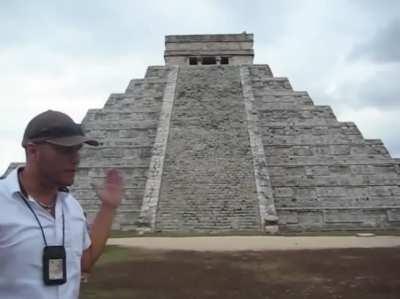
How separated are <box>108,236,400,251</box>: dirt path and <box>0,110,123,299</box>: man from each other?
9246 mm

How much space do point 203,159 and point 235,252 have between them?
7.81 metres

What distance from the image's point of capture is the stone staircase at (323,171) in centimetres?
1716

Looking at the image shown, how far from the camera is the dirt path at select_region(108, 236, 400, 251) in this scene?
11.9 m

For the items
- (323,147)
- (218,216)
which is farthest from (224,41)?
(218,216)

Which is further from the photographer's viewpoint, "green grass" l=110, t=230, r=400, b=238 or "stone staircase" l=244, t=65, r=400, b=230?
"stone staircase" l=244, t=65, r=400, b=230

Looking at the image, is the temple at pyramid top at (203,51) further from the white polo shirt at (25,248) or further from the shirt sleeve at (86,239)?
the white polo shirt at (25,248)

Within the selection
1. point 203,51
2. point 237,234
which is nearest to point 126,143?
point 237,234

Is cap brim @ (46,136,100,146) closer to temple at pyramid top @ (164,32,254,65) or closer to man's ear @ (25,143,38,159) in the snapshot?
man's ear @ (25,143,38,159)

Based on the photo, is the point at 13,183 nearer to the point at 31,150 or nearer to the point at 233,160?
the point at 31,150

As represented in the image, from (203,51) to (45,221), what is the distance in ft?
83.9

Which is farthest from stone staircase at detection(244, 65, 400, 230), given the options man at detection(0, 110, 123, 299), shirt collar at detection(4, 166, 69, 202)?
shirt collar at detection(4, 166, 69, 202)

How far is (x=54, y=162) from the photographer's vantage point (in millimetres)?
2463

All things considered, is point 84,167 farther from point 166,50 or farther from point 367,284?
point 367,284

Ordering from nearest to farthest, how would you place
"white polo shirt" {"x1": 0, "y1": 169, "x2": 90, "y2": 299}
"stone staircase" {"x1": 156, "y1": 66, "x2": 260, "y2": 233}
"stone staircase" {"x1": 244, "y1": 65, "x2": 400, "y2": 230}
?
"white polo shirt" {"x1": 0, "y1": 169, "x2": 90, "y2": 299} < "stone staircase" {"x1": 156, "y1": 66, "x2": 260, "y2": 233} < "stone staircase" {"x1": 244, "y1": 65, "x2": 400, "y2": 230}
